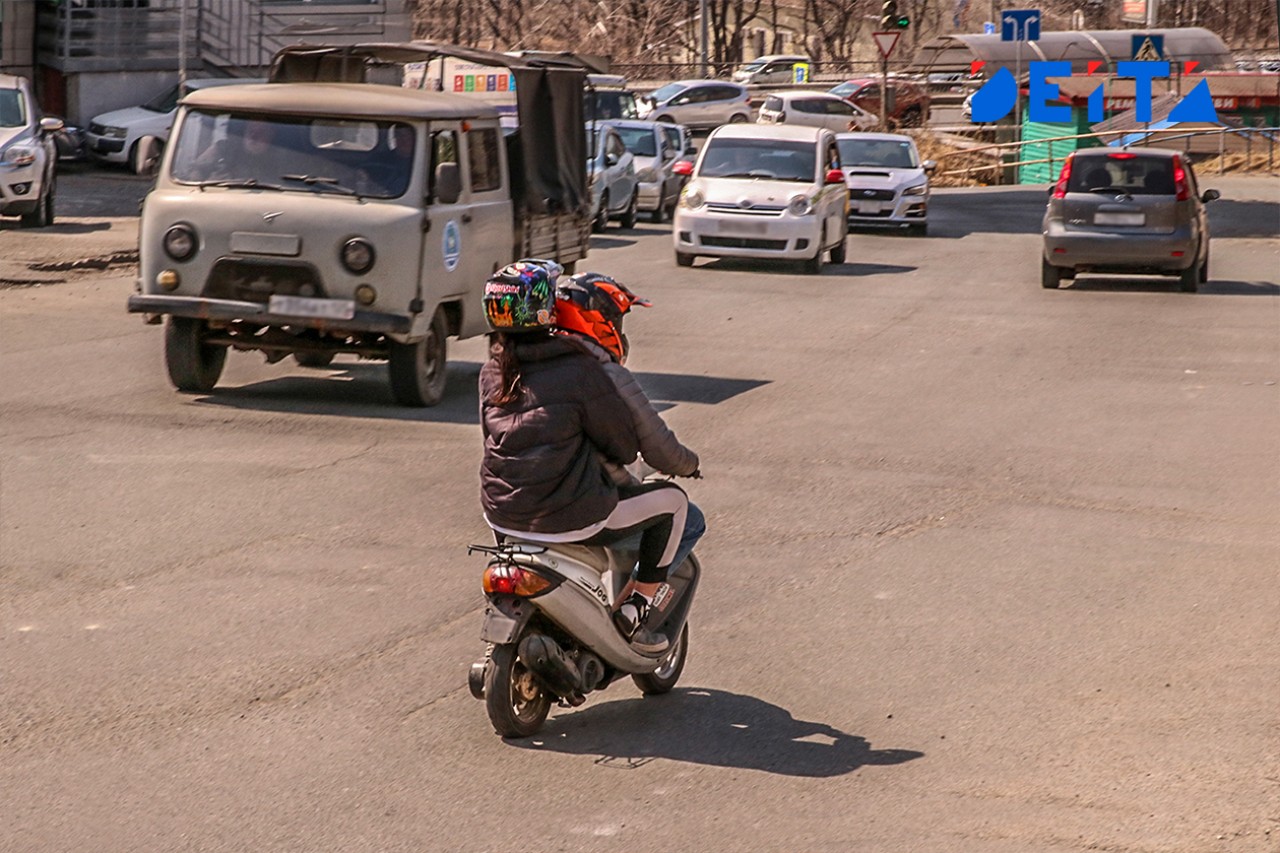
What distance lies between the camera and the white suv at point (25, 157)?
25.3m

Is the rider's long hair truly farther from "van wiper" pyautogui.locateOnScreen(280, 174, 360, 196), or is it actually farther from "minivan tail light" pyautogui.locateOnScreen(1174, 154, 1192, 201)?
"minivan tail light" pyautogui.locateOnScreen(1174, 154, 1192, 201)

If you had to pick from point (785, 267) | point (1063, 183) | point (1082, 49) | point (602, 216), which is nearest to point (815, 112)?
point (1082, 49)

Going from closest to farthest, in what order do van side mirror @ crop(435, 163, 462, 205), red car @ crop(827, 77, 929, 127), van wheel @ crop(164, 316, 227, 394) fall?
van side mirror @ crop(435, 163, 462, 205), van wheel @ crop(164, 316, 227, 394), red car @ crop(827, 77, 929, 127)

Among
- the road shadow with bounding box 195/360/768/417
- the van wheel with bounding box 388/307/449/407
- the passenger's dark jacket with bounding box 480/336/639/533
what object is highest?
the passenger's dark jacket with bounding box 480/336/639/533

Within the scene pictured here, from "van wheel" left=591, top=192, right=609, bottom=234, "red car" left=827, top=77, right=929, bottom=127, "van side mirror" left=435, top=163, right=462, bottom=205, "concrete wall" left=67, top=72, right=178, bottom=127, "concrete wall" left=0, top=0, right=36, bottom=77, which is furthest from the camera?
"red car" left=827, top=77, right=929, bottom=127

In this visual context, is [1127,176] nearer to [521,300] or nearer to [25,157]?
[25,157]

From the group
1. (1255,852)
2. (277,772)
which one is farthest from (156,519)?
(1255,852)

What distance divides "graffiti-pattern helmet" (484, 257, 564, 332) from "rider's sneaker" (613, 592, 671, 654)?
A: 99cm

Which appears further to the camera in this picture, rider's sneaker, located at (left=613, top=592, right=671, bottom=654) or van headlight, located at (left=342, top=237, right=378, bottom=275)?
van headlight, located at (left=342, top=237, right=378, bottom=275)

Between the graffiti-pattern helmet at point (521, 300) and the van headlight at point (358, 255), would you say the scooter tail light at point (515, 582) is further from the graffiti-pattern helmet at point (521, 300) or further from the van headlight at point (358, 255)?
the van headlight at point (358, 255)

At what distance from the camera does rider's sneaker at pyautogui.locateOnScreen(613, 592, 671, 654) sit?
20.8 ft

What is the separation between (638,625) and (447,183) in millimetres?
7270

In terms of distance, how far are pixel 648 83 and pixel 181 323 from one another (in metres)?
61.7

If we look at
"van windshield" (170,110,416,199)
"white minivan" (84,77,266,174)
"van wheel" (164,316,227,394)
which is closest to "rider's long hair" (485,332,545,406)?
"van windshield" (170,110,416,199)
